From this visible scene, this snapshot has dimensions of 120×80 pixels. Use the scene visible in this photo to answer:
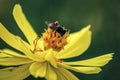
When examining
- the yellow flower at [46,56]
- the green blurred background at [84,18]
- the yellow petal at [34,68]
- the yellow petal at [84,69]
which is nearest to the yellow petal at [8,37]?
the yellow flower at [46,56]

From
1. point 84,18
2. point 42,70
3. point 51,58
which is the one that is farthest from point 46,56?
point 84,18

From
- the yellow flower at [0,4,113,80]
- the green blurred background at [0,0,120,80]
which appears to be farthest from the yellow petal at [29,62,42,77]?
the green blurred background at [0,0,120,80]

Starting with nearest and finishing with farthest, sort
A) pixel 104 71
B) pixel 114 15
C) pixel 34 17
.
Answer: pixel 104 71
pixel 34 17
pixel 114 15

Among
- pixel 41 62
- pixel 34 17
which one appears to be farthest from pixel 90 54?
pixel 41 62

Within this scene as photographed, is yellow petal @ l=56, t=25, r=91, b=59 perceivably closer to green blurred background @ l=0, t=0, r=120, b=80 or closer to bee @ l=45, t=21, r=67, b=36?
bee @ l=45, t=21, r=67, b=36

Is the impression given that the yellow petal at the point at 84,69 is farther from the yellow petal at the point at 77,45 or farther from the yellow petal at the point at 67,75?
the yellow petal at the point at 77,45

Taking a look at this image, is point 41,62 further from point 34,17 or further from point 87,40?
point 34,17

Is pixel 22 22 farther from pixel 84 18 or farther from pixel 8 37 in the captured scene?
pixel 84 18
